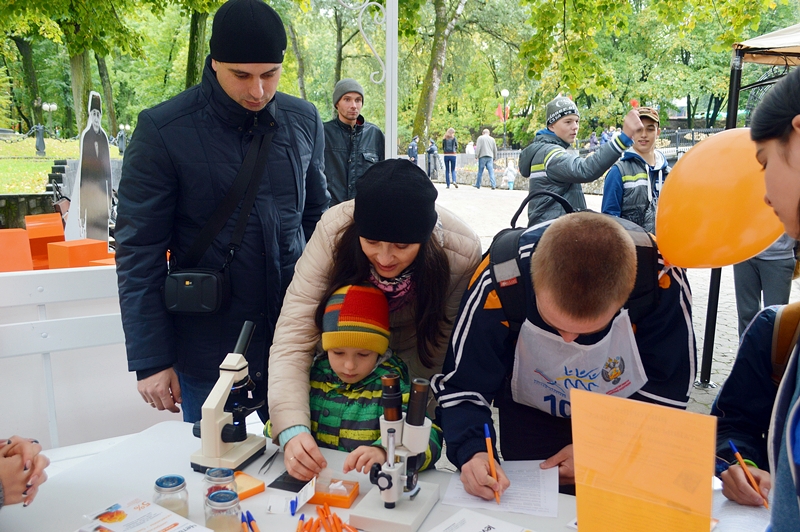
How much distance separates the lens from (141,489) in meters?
1.42

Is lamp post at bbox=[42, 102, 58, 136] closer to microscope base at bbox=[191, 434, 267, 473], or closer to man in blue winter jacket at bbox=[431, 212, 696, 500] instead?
microscope base at bbox=[191, 434, 267, 473]

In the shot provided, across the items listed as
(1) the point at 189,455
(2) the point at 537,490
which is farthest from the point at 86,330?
(2) the point at 537,490

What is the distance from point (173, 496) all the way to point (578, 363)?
100 cm

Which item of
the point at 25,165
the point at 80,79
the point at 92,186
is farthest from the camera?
the point at 80,79

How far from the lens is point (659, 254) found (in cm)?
153

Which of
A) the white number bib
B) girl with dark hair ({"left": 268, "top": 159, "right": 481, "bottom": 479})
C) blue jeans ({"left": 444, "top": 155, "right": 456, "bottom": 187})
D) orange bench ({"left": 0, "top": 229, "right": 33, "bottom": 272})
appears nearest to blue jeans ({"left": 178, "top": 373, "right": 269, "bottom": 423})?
girl with dark hair ({"left": 268, "top": 159, "right": 481, "bottom": 479})

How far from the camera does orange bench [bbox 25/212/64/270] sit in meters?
4.81

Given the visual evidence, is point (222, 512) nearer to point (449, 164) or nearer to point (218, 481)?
point (218, 481)

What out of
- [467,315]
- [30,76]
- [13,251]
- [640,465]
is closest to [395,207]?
[467,315]

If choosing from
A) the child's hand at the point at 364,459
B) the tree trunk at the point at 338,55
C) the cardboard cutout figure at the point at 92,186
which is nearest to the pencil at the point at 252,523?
the child's hand at the point at 364,459

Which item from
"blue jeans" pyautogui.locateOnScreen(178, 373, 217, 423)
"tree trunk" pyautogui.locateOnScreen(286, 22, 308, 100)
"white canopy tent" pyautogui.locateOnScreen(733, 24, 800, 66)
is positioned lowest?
"blue jeans" pyautogui.locateOnScreen(178, 373, 217, 423)

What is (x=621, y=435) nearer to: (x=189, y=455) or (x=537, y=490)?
(x=537, y=490)

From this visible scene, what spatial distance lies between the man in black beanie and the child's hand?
2.04 ft

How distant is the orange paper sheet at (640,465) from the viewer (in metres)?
0.89
